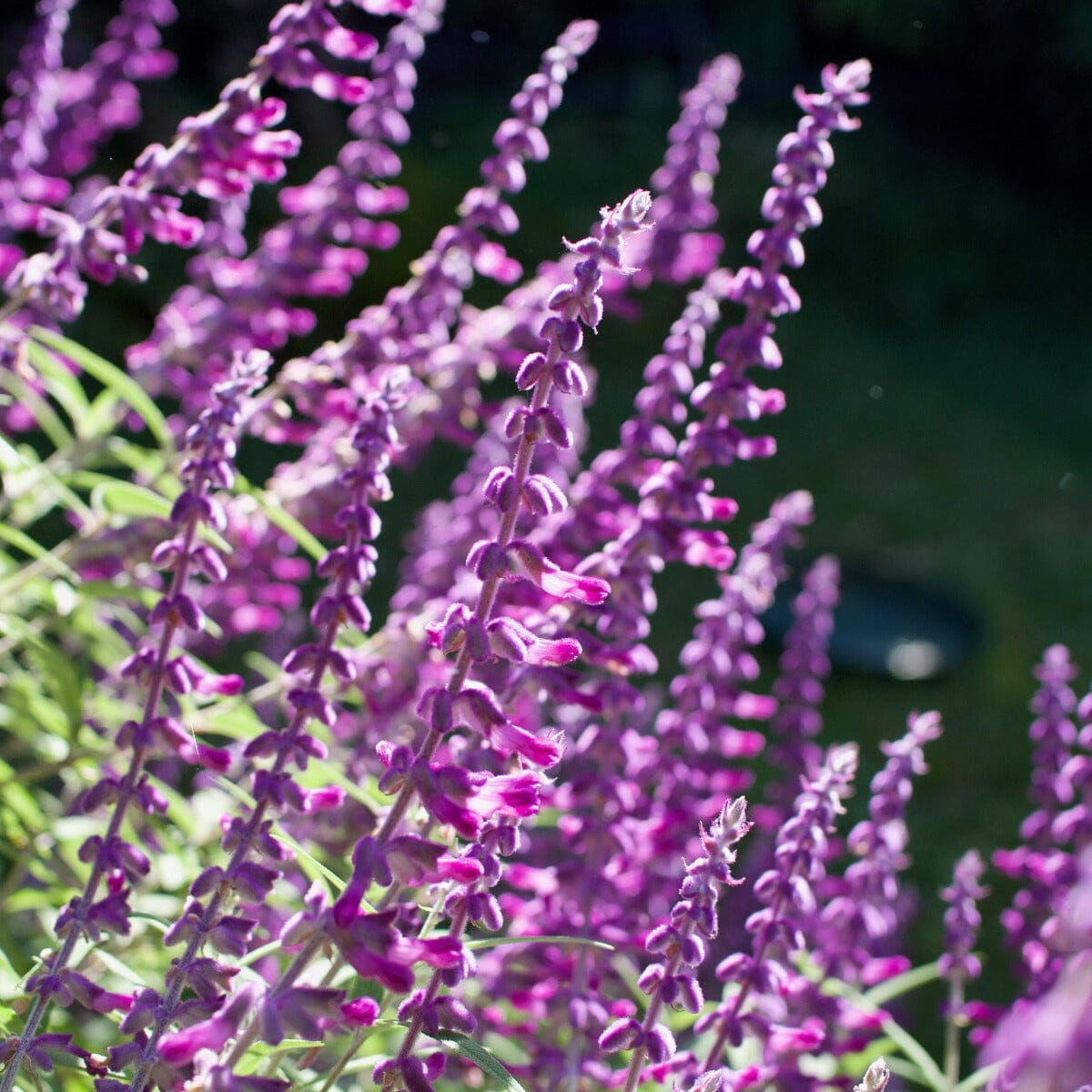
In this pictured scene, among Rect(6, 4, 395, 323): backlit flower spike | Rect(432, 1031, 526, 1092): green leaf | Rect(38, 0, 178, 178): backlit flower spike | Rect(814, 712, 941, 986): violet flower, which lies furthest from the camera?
Rect(38, 0, 178, 178): backlit flower spike

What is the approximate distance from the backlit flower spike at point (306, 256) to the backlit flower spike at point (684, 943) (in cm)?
177

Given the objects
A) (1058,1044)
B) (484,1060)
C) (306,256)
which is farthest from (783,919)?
(306,256)

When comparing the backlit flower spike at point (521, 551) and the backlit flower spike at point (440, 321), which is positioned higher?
the backlit flower spike at point (440, 321)

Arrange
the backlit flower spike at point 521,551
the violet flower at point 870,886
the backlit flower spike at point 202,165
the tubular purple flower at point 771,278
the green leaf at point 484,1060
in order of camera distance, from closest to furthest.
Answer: the backlit flower spike at point 521,551
the green leaf at point 484,1060
the tubular purple flower at point 771,278
the backlit flower spike at point 202,165
the violet flower at point 870,886

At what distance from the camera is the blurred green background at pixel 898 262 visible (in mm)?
10047

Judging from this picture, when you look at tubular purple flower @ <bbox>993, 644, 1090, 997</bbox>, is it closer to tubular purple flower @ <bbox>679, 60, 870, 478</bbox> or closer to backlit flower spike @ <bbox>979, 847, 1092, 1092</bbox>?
tubular purple flower @ <bbox>679, 60, 870, 478</bbox>

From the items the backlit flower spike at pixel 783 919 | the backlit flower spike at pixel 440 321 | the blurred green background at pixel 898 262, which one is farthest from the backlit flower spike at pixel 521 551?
the blurred green background at pixel 898 262

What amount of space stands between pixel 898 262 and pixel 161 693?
57.0ft

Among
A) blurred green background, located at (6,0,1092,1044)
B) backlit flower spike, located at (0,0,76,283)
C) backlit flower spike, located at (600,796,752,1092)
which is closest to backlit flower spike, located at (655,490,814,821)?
backlit flower spike, located at (600,796,752,1092)

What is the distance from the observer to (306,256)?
3088 mm

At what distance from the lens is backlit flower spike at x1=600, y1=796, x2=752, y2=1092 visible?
1503 millimetres

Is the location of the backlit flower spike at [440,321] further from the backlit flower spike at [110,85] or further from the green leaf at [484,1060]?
the green leaf at [484,1060]

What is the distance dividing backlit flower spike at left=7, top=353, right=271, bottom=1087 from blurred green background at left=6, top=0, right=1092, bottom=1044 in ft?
18.2

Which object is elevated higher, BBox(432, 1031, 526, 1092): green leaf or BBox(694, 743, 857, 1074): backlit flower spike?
BBox(694, 743, 857, 1074): backlit flower spike
